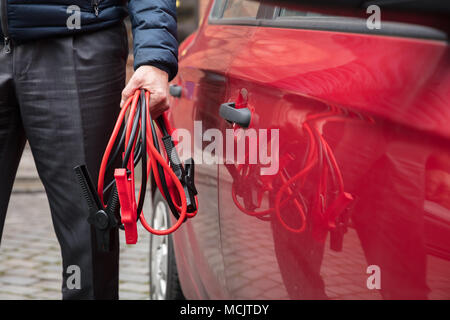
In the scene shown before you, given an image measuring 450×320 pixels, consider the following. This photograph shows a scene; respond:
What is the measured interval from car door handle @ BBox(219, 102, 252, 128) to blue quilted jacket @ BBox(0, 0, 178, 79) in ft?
0.62

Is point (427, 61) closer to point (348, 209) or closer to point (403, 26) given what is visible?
point (403, 26)

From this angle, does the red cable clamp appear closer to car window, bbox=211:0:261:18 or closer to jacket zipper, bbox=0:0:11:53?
jacket zipper, bbox=0:0:11:53

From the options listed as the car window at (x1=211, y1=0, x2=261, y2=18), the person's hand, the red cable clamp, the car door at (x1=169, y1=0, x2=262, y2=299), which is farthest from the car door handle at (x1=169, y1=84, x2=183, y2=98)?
the red cable clamp

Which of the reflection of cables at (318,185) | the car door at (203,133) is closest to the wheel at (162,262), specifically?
the car door at (203,133)

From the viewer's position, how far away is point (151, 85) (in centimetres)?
185

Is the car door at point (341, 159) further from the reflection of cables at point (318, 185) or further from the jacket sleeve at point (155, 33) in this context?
the jacket sleeve at point (155, 33)

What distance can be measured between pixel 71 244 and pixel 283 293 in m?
0.80

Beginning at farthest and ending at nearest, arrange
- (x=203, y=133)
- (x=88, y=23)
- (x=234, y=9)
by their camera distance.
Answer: (x=234, y=9) → (x=203, y=133) → (x=88, y=23)

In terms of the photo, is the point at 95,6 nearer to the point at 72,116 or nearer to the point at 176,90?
the point at 72,116

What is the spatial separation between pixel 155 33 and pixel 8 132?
55 cm

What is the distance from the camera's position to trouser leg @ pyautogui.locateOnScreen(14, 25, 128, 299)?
197 cm

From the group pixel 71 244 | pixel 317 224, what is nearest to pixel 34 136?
pixel 71 244

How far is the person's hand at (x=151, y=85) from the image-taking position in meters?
1.85

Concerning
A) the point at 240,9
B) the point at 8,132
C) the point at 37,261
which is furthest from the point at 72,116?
the point at 37,261
